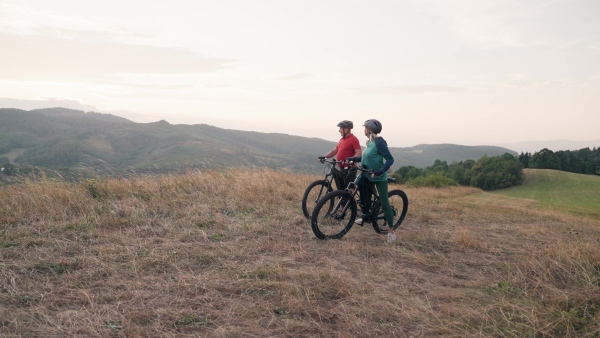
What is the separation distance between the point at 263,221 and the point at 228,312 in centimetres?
404

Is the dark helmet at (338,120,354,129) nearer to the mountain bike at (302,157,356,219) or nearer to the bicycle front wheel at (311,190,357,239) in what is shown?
the mountain bike at (302,157,356,219)

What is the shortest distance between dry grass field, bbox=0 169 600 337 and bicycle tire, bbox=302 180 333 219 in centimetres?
43

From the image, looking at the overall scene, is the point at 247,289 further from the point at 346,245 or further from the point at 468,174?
the point at 468,174

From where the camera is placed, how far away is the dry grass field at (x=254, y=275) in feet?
11.8

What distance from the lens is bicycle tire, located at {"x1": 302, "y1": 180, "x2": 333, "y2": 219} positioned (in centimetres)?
812

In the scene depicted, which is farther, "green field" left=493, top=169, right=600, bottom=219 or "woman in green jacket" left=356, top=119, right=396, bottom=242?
"green field" left=493, top=169, right=600, bottom=219

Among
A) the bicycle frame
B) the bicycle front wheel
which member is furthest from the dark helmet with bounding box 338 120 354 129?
the bicycle front wheel

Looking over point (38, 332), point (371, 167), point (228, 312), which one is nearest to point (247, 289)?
point (228, 312)

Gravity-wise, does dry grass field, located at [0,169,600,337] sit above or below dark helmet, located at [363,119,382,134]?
below

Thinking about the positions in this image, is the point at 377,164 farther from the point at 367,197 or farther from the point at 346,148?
the point at 346,148

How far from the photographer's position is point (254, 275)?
4.75m

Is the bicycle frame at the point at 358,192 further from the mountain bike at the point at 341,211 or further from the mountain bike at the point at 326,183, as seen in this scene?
the mountain bike at the point at 326,183

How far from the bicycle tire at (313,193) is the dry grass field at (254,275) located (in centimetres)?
43

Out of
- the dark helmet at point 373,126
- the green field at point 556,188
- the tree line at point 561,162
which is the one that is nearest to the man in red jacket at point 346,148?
the dark helmet at point 373,126
